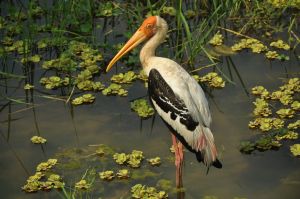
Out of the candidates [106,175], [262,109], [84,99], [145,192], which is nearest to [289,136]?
[262,109]

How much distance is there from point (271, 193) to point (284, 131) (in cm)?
92

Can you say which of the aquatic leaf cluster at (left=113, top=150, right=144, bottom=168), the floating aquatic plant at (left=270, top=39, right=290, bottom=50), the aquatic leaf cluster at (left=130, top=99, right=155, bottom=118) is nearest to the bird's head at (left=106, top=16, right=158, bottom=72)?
the aquatic leaf cluster at (left=130, top=99, right=155, bottom=118)

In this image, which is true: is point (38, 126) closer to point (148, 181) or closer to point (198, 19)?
point (148, 181)

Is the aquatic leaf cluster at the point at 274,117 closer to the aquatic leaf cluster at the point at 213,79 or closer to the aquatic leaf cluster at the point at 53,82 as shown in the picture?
the aquatic leaf cluster at the point at 213,79

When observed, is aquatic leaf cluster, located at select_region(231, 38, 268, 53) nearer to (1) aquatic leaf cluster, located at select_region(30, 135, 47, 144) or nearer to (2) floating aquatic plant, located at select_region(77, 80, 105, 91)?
(2) floating aquatic plant, located at select_region(77, 80, 105, 91)

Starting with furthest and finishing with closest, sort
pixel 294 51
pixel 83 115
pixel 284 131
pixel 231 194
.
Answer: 1. pixel 294 51
2. pixel 83 115
3. pixel 284 131
4. pixel 231 194

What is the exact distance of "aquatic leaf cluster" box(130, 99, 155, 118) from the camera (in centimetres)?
801

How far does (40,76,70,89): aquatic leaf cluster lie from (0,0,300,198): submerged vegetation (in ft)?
0.04

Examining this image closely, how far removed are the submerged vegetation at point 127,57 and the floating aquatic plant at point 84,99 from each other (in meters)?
0.01

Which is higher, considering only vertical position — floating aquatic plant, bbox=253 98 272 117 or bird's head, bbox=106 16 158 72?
bird's head, bbox=106 16 158 72

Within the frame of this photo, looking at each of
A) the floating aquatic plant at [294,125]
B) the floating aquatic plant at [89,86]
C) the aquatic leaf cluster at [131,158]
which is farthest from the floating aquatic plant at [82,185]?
the floating aquatic plant at [294,125]

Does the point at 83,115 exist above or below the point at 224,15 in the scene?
below

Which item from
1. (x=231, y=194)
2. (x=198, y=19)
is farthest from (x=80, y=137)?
(x=198, y=19)

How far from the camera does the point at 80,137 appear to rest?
7738 mm
